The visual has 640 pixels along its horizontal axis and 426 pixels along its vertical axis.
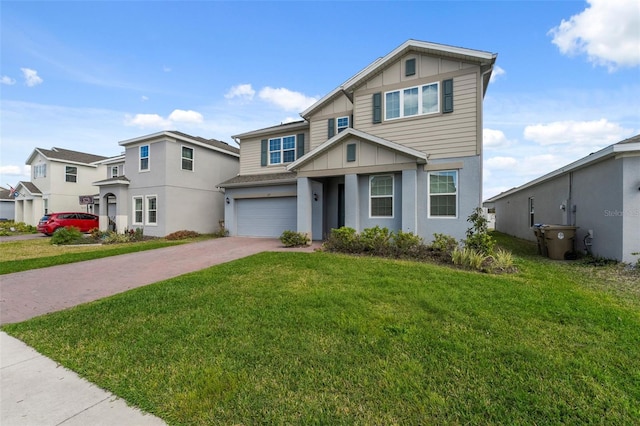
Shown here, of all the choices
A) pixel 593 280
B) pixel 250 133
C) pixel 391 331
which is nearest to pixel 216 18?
pixel 250 133

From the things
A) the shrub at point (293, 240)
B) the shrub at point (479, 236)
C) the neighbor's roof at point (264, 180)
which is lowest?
the shrub at point (293, 240)

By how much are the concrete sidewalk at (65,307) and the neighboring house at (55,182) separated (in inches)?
834

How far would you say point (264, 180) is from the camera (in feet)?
48.0

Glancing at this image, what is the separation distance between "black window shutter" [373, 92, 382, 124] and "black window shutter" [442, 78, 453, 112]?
2386mm

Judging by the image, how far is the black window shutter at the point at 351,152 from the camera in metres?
10.9

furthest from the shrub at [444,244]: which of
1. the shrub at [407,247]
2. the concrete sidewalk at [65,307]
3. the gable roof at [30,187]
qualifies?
the gable roof at [30,187]

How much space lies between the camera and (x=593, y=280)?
21.6 feet

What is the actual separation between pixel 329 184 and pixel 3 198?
1780 inches

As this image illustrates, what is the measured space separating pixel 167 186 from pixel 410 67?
14.3m

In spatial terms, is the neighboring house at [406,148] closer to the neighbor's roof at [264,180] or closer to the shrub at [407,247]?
the shrub at [407,247]

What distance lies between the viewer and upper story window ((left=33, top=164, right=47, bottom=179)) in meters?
24.9

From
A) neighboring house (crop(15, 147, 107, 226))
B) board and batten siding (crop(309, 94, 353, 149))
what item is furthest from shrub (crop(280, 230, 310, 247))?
neighboring house (crop(15, 147, 107, 226))

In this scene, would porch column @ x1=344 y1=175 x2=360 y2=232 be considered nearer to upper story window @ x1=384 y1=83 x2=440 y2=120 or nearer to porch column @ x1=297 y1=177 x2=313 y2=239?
porch column @ x1=297 y1=177 x2=313 y2=239

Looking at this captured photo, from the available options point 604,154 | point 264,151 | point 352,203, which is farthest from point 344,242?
point 264,151
